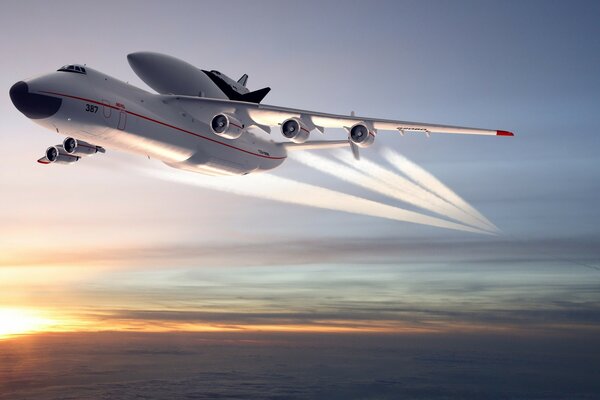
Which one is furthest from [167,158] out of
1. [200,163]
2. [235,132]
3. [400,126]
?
[400,126]

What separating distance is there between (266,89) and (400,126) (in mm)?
10040

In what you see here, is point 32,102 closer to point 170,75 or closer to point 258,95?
point 170,75

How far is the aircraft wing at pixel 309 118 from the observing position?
114 ft

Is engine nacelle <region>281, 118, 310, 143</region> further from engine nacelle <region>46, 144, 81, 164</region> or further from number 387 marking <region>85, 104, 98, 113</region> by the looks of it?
engine nacelle <region>46, 144, 81, 164</region>

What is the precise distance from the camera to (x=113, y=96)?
30828 millimetres

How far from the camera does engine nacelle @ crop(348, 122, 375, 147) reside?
32938 millimetres

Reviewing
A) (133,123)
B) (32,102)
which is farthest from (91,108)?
(32,102)

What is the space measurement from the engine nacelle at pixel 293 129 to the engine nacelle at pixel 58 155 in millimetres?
14902

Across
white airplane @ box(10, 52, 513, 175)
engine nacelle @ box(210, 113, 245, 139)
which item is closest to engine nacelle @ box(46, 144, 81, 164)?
white airplane @ box(10, 52, 513, 175)

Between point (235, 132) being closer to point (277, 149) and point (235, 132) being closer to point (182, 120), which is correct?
point (182, 120)

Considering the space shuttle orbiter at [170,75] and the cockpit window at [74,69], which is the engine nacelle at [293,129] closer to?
the space shuttle orbiter at [170,75]

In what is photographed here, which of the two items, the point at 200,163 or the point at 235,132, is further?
the point at 200,163

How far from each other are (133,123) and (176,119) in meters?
3.29

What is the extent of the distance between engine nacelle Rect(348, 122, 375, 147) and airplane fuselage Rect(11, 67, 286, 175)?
8.53 metres
